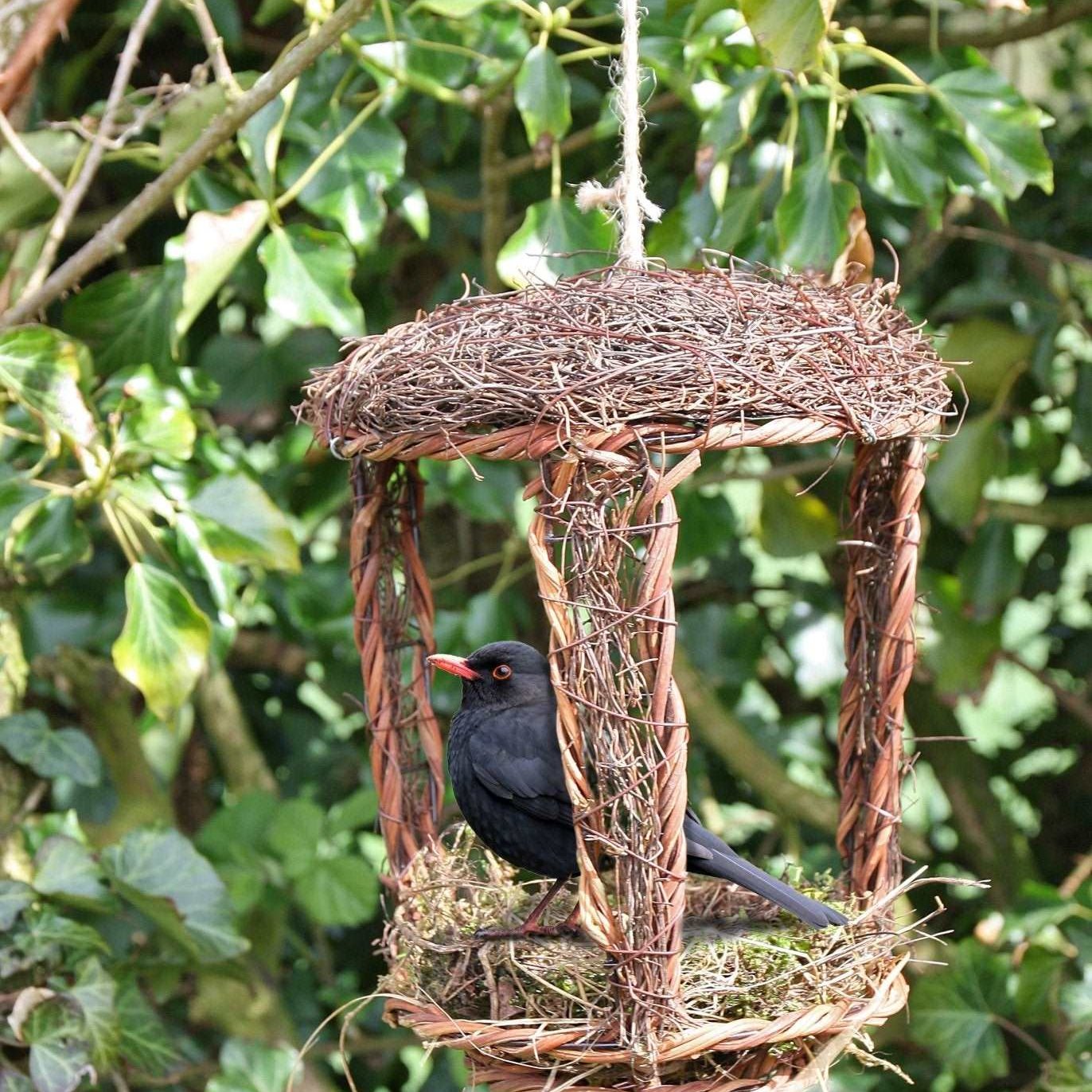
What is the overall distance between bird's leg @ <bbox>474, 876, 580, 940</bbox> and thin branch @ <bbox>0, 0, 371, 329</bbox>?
3.90 ft

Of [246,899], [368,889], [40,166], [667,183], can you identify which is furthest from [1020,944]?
[40,166]

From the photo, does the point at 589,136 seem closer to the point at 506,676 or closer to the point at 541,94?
the point at 541,94

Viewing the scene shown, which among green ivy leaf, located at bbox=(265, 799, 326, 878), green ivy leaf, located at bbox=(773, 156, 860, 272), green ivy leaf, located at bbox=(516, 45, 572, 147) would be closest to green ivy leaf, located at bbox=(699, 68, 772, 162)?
green ivy leaf, located at bbox=(773, 156, 860, 272)

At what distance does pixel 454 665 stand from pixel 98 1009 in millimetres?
1112

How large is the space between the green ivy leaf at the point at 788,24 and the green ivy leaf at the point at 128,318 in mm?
1152

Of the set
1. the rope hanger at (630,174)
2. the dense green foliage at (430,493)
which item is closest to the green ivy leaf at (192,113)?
the dense green foliage at (430,493)

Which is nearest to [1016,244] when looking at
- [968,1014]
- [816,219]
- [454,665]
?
[816,219]

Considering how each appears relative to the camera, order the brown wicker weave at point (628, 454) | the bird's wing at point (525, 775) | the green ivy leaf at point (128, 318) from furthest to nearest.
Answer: the green ivy leaf at point (128, 318) → the bird's wing at point (525, 775) → the brown wicker weave at point (628, 454)

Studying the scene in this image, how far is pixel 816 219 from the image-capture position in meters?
2.16

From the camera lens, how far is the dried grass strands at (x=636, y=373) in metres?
1.44

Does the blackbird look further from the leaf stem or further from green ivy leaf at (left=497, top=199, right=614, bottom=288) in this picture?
the leaf stem

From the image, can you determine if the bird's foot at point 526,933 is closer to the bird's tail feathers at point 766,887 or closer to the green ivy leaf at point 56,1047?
the bird's tail feathers at point 766,887

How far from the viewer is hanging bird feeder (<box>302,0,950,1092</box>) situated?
4.74 ft

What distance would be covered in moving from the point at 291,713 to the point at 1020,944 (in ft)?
5.88
